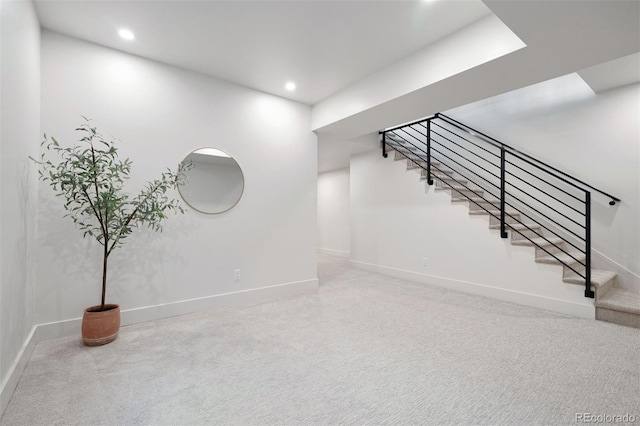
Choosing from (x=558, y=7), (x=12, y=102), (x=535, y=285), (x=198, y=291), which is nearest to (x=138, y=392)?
(x=198, y=291)

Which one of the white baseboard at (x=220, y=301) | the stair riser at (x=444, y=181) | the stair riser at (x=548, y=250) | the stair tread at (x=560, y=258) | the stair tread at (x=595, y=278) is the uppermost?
the stair riser at (x=444, y=181)

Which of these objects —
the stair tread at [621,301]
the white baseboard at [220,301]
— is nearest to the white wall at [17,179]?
the white baseboard at [220,301]

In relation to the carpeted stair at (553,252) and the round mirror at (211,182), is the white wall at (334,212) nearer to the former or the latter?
the carpeted stair at (553,252)

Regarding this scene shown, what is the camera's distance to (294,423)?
138 centimetres

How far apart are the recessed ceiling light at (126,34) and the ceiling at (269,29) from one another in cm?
4

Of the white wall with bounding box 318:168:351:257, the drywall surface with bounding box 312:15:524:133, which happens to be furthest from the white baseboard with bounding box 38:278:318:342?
the white wall with bounding box 318:168:351:257

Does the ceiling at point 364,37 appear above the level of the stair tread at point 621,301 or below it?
above

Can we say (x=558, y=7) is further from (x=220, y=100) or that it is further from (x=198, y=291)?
(x=198, y=291)

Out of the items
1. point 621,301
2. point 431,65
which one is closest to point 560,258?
point 621,301

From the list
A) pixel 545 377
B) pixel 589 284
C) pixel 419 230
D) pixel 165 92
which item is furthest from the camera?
pixel 419 230

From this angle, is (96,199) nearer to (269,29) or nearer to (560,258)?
(269,29)

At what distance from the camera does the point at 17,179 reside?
1.77 metres

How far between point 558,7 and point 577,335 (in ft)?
8.36

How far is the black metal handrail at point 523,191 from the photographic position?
3.19 meters
